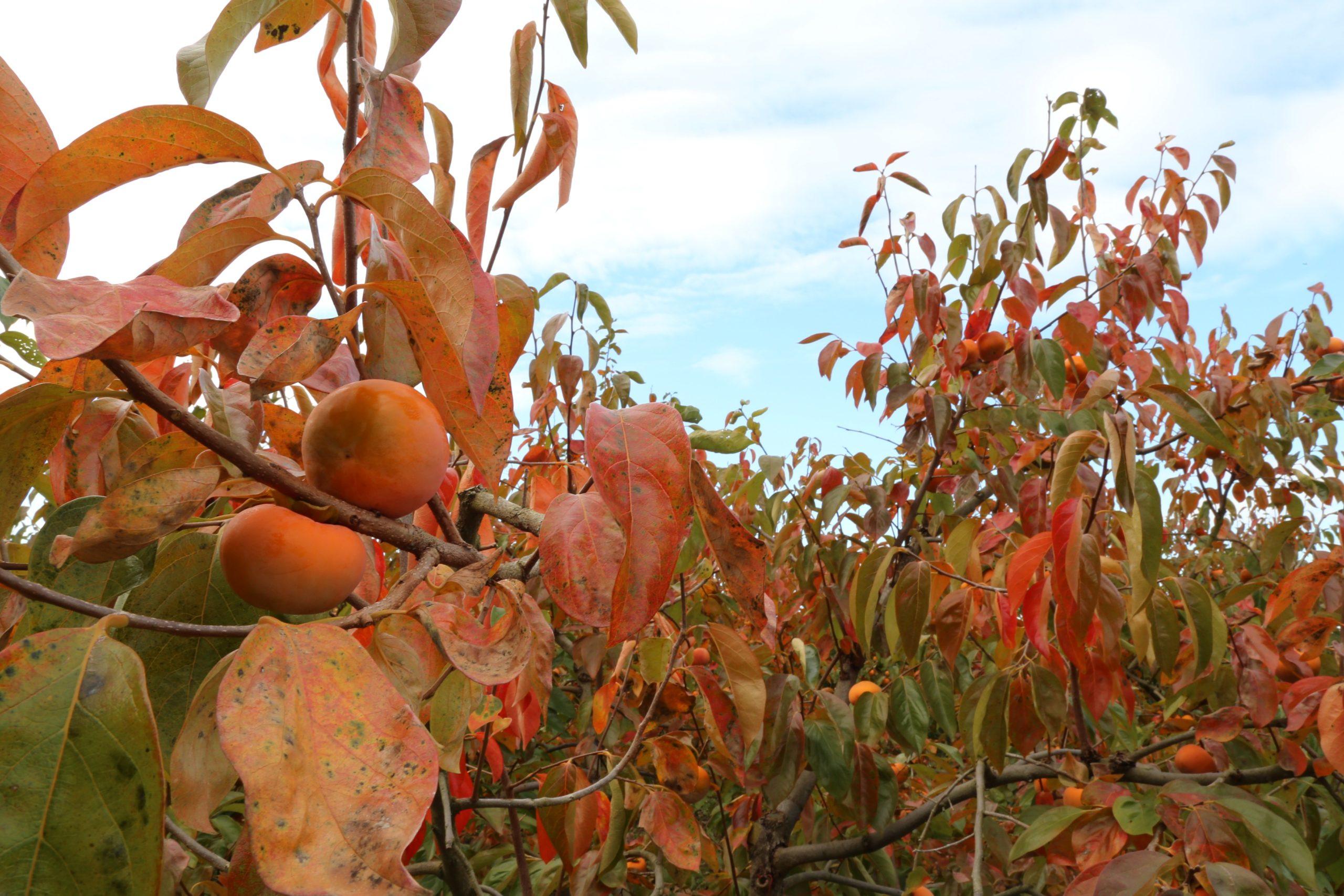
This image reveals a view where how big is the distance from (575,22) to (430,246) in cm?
34

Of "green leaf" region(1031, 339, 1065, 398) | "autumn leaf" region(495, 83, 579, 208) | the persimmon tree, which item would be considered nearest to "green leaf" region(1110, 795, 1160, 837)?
the persimmon tree

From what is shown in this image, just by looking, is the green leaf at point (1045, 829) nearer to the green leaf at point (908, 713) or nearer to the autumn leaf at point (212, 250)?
the green leaf at point (908, 713)

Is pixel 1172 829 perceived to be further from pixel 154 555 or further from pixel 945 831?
pixel 154 555

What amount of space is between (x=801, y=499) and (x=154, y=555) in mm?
2317

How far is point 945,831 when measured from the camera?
212 centimetres

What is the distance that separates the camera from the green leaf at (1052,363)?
1848 mm

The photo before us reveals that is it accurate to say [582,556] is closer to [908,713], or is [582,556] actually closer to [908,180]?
[908,713]

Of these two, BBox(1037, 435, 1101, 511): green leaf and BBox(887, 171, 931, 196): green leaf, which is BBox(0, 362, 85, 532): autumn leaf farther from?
BBox(887, 171, 931, 196): green leaf

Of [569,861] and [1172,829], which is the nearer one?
[569,861]

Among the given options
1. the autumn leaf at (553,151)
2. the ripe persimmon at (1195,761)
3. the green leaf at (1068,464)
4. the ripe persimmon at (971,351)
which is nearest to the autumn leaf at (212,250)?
the autumn leaf at (553,151)

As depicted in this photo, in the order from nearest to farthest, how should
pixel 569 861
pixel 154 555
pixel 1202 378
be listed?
pixel 154 555 < pixel 569 861 < pixel 1202 378

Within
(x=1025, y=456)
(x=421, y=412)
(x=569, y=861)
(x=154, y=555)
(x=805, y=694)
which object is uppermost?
(x=1025, y=456)

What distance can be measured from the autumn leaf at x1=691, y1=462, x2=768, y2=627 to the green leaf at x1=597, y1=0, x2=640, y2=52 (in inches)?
18.1

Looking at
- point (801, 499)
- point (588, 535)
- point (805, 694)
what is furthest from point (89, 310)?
point (801, 499)
